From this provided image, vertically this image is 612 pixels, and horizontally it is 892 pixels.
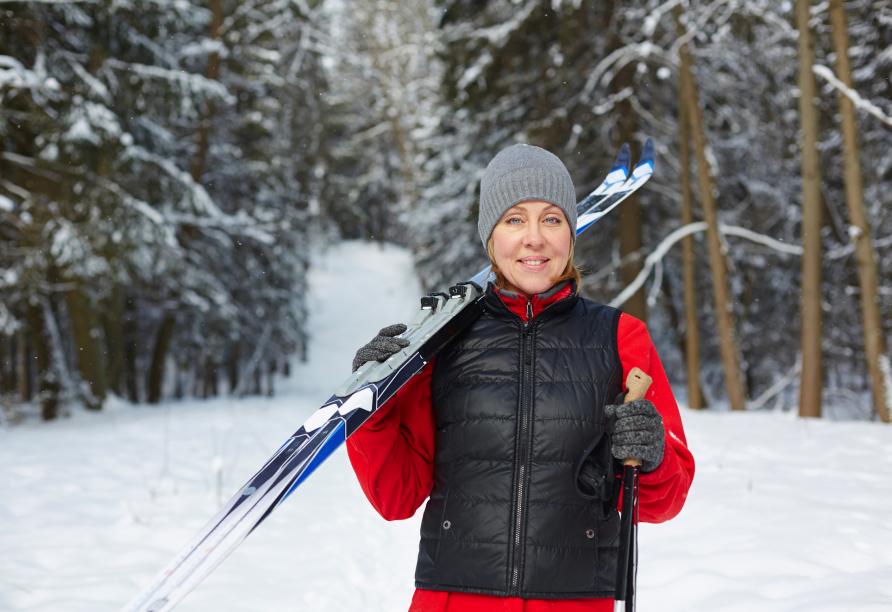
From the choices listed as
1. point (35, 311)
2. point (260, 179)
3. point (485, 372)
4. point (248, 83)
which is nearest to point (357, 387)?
point (485, 372)

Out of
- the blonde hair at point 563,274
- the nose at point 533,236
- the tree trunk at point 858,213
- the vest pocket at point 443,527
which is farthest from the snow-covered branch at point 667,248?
the vest pocket at point 443,527

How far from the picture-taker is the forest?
10531 mm

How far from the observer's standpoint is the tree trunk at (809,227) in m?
9.52

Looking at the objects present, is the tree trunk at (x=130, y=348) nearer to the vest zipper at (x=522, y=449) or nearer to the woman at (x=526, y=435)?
the woman at (x=526, y=435)

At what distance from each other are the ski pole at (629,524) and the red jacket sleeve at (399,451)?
0.59 meters

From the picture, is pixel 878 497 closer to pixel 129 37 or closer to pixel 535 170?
pixel 535 170

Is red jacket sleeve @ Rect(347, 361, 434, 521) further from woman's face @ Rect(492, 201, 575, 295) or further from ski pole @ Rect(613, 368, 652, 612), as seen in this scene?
ski pole @ Rect(613, 368, 652, 612)

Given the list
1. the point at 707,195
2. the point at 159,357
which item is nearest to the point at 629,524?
the point at 707,195

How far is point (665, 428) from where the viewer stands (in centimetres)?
208

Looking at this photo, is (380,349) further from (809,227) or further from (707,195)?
(707,195)

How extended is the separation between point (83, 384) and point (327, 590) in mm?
10285

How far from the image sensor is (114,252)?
11578mm

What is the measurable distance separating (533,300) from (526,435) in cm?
41

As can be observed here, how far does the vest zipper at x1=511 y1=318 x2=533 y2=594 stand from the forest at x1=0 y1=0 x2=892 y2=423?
8532 mm
